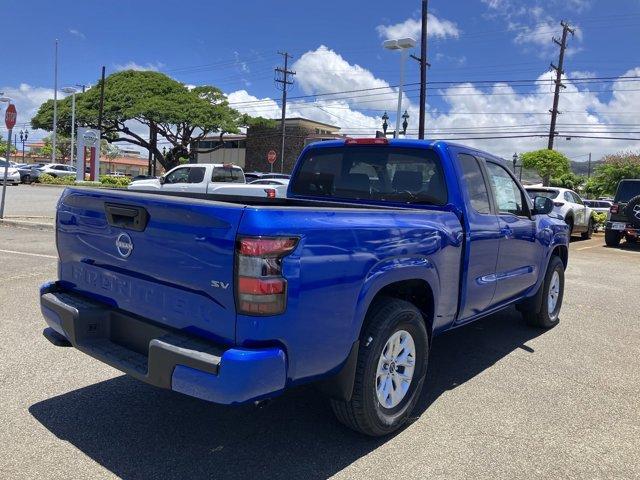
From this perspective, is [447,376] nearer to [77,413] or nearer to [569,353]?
[569,353]

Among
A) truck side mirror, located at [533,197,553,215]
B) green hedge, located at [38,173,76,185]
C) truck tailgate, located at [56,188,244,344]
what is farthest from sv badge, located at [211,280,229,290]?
green hedge, located at [38,173,76,185]

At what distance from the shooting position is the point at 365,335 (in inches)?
124

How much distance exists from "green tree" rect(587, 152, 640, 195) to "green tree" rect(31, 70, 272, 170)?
28.9m

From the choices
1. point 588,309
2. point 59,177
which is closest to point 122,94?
point 59,177

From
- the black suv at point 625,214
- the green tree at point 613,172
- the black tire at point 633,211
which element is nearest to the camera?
the black tire at point 633,211

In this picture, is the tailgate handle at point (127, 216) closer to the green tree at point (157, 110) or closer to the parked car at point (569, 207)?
the parked car at point (569, 207)

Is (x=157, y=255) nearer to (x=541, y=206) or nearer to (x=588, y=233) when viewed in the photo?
(x=541, y=206)

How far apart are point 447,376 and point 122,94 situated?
4632cm

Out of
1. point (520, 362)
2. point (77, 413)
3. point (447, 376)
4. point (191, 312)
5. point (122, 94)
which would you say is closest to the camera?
point (191, 312)

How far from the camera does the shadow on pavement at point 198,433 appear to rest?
2.97m

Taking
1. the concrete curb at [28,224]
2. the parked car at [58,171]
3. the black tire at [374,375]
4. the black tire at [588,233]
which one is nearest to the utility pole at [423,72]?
the black tire at [588,233]

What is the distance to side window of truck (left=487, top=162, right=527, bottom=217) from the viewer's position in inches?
189

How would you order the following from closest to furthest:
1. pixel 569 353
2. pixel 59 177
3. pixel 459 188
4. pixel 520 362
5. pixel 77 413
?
1. pixel 77 413
2. pixel 459 188
3. pixel 520 362
4. pixel 569 353
5. pixel 59 177

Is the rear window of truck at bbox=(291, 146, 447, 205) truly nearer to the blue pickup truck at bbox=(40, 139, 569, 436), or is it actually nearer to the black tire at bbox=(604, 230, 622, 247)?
the blue pickup truck at bbox=(40, 139, 569, 436)
